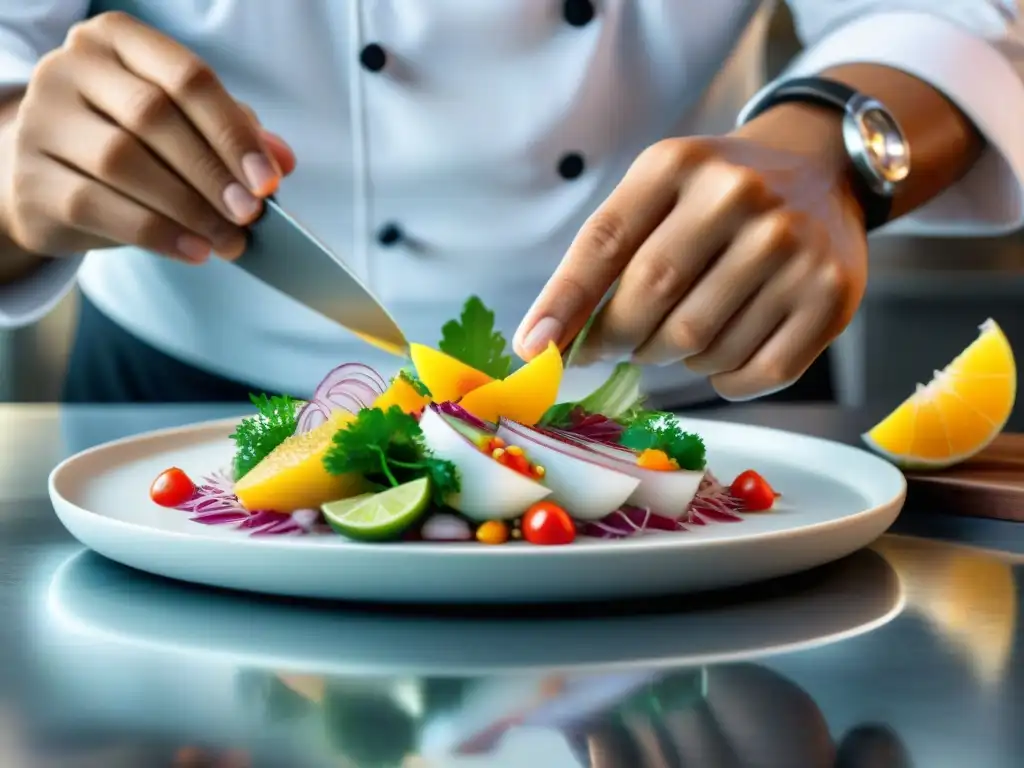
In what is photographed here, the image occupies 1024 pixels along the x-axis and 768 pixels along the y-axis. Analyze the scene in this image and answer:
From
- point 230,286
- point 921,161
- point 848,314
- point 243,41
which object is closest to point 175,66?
point 243,41

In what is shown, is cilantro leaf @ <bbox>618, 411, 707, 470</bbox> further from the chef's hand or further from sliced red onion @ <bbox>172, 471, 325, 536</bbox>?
sliced red onion @ <bbox>172, 471, 325, 536</bbox>

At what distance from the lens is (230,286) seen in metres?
1.95

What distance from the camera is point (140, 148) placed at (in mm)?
1419

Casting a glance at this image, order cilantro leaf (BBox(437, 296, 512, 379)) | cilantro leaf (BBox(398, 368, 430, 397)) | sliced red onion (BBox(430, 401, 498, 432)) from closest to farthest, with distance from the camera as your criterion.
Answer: sliced red onion (BBox(430, 401, 498, 432)) < cilantro leaf (BBox(398, 368, 430, 397)) < cilantro leaf (BBox(437, 296, 512, 379))

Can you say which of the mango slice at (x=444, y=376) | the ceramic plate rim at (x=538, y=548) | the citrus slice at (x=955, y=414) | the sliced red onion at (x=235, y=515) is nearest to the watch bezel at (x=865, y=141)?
the citrus slice at (x=955, y=414)

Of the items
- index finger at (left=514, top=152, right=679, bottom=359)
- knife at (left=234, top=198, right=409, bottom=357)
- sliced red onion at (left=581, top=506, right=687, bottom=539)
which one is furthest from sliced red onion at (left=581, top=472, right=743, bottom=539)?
knife at (left=234, top=198, right=409, bottom=357)

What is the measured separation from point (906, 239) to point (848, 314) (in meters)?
3.48

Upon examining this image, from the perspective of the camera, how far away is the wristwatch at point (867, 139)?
4.78 ft

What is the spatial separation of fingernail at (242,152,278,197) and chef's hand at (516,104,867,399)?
0.34 meters

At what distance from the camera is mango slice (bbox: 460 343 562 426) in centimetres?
115

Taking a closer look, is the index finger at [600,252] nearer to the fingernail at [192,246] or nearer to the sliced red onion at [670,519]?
the sliced red onion at [670,519]

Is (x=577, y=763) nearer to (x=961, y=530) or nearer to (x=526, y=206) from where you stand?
(x=961, y=530)

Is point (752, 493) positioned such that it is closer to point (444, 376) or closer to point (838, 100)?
point (444, 376)

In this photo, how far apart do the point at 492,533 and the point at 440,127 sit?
103 cm
